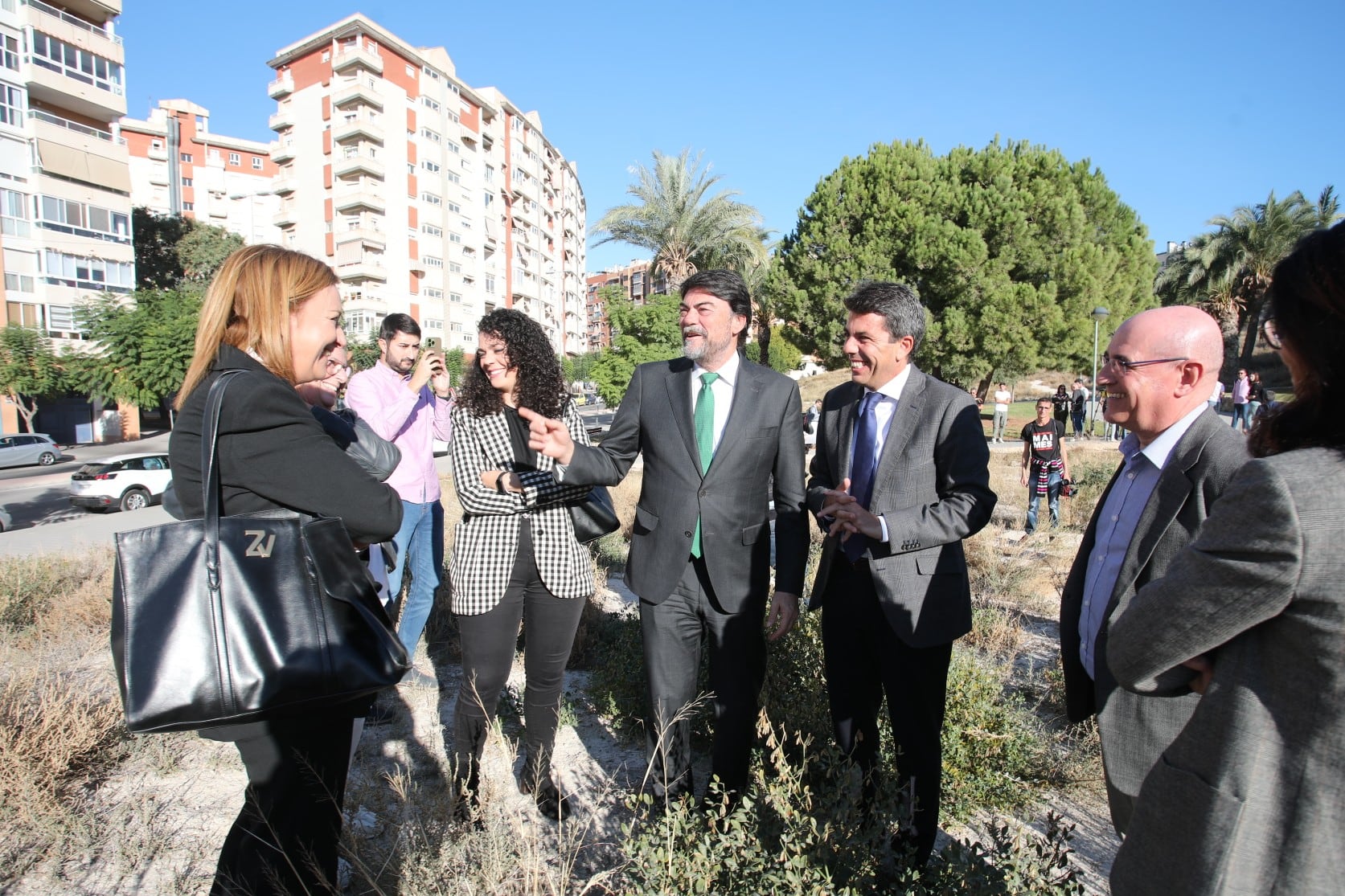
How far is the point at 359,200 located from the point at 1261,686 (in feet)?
193

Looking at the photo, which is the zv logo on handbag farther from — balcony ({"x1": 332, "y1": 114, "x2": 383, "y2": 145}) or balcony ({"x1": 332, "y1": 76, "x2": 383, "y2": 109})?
balcony ({"x1": 332, "y1": 76, "x2": 383, "y2": 109})

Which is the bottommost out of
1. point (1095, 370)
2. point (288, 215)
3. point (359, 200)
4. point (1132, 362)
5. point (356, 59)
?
point (1132, 362)

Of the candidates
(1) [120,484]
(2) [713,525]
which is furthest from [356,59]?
(2) [713,525]

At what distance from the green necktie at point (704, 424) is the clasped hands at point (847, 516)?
501 mm

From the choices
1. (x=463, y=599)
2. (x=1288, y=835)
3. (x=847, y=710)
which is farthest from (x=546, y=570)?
(x=1288, y=835)

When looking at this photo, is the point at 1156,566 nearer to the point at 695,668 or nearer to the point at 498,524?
the point at 695,668

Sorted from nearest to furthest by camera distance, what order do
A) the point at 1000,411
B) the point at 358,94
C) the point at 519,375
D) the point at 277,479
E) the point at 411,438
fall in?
the point at 277,479 → the point at 519,375 → the point at 411,438 → the point at 1000,411 → the point at 358,94

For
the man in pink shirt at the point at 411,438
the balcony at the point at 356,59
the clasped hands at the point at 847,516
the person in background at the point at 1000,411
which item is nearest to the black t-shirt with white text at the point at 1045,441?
the man in pink shirt at the point at 411,438

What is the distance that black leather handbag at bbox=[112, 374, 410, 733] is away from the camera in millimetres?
1568

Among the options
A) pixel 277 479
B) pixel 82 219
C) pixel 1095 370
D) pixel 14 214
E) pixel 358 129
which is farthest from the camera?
pixel 358 129

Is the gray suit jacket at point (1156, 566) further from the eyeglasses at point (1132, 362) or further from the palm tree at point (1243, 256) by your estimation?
the palm tree at point (1243, 256)

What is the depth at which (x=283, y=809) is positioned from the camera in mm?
1840

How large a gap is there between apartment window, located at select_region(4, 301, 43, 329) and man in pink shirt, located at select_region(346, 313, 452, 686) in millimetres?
42554

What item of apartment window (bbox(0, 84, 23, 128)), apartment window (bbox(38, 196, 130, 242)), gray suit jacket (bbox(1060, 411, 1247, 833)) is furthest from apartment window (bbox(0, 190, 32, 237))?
gray suit jacket (bbox(1060, 411, 1247, 833))
